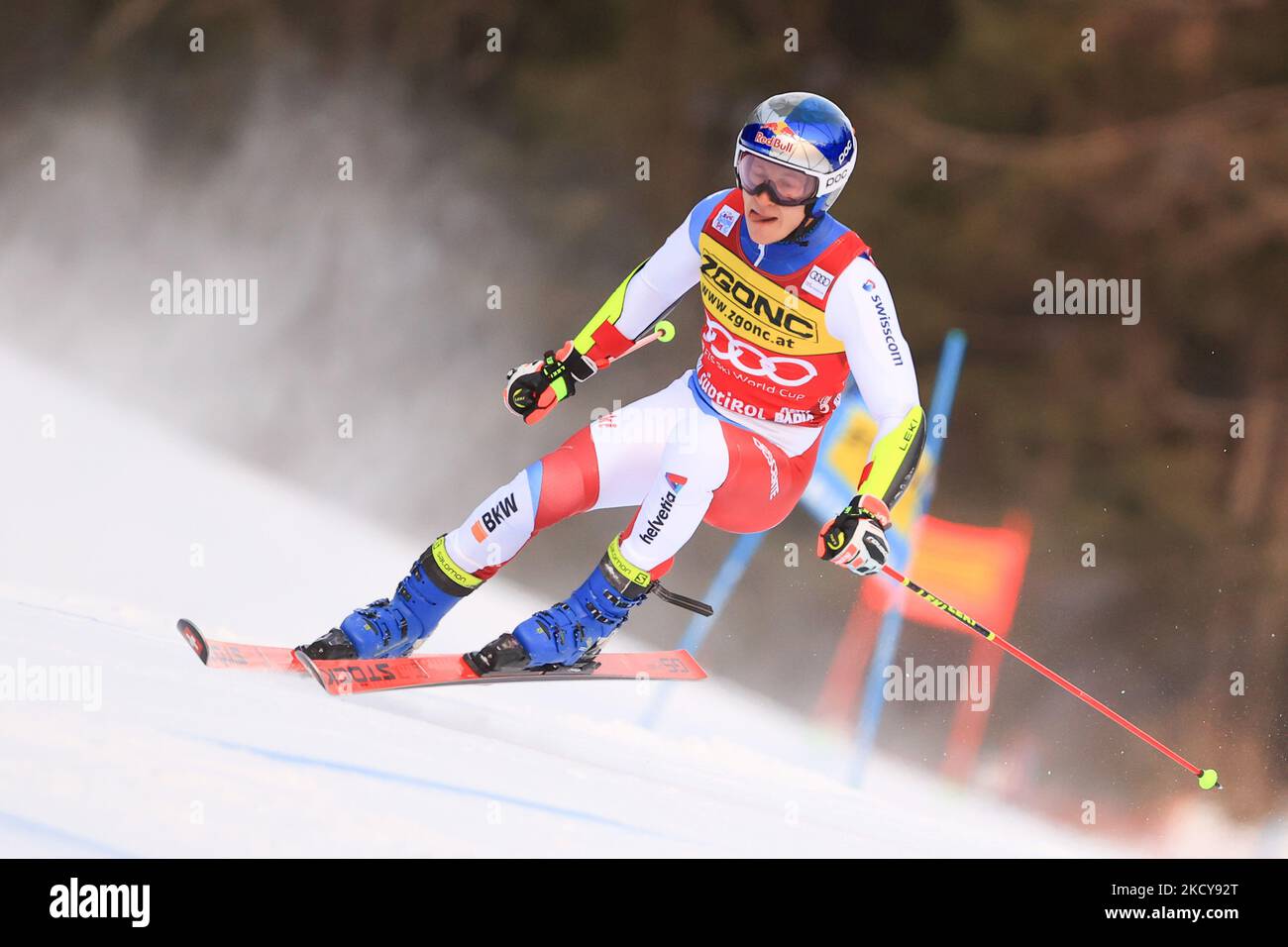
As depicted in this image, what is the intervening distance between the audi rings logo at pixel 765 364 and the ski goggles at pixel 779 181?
0.45 meters

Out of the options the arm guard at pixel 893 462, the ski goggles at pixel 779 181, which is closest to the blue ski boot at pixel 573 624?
the arm guard at pixel 893 462

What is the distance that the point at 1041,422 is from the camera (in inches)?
307

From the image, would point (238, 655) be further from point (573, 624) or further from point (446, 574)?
point (573, 624)

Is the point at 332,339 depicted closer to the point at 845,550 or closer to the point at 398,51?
the point at 398,51

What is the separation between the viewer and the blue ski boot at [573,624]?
13.3ft

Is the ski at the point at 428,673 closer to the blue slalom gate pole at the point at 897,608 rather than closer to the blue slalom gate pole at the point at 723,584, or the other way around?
the blue slalom gate pole at the point at 897,608

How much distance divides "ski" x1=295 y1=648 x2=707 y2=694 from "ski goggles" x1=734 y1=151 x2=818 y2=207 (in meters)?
1.48

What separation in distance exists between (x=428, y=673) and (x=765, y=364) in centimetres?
130

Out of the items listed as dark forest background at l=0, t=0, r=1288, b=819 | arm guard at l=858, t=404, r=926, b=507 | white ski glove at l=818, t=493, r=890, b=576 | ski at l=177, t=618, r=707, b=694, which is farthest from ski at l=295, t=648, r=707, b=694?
dark forest background at l=0, t=0, r=1288, b=819

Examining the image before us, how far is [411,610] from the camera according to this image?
13.6 feet

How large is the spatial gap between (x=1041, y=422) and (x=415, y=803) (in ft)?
16.5

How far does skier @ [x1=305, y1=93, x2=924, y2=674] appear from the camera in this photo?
3.92 metres

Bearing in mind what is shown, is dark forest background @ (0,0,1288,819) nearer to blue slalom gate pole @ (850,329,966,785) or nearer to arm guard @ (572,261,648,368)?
blue slalom gate pole @ (850,329,966,785)

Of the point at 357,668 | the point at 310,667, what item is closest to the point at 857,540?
the point at 357,668
